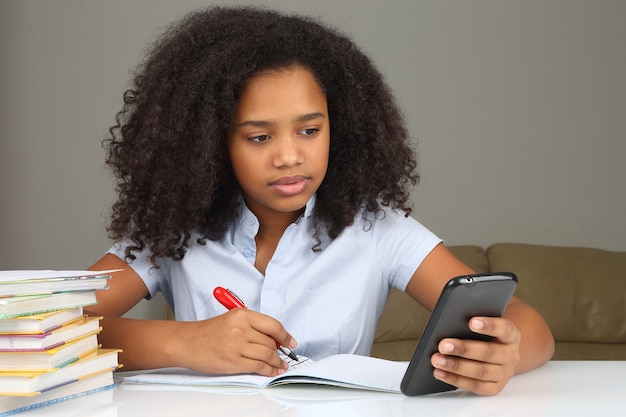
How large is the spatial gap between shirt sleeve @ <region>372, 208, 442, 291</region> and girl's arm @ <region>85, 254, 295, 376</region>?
14.4 inches

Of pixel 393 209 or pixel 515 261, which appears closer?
pixel 393 209

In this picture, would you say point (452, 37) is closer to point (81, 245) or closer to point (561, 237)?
point (561, 237)

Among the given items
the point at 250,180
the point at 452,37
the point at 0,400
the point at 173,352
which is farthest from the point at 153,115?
the point at 452,37

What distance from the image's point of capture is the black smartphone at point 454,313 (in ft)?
3.21

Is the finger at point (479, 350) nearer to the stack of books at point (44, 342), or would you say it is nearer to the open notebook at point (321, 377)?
the open notebook at point (321, 377)

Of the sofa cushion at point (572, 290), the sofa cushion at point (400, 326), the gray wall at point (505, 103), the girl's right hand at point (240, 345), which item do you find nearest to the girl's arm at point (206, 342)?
the girl's right hand at point (240, 345)

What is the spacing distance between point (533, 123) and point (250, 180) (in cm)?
264

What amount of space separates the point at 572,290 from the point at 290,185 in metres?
2.36

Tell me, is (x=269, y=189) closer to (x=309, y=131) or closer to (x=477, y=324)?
(x=309, y=131)

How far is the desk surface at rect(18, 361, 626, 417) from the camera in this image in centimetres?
96

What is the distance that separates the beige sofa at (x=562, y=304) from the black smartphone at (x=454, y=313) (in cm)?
228

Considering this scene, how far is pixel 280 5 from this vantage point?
143 inches

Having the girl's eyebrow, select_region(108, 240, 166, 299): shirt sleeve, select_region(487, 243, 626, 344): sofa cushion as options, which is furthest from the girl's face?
select_region(487, 243, 626, 344): sofa cushion

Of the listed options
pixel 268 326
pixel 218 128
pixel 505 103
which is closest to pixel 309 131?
pixel 218 128
